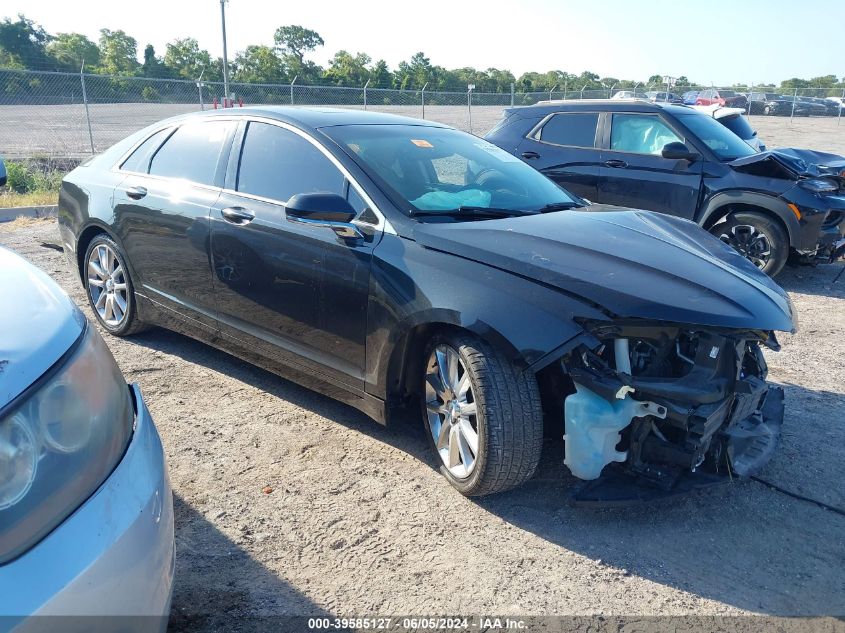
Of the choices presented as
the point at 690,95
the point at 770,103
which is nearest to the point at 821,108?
the point at 770,103

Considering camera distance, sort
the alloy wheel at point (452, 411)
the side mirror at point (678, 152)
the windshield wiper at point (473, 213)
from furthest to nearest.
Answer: the side mirror at point (678, 152) < the windshield wiper at point (473, 213) < the alloy wheel at point (452, 411)

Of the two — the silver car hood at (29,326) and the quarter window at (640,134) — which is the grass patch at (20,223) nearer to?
the quarter window at (640,134)

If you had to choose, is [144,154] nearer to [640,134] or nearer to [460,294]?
[460,294]

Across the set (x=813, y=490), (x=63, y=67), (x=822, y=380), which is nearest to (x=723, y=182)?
(x=822, y=380)

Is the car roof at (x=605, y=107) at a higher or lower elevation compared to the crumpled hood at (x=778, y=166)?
higher

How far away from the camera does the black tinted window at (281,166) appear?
3.73 meters

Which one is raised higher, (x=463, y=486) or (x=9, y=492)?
(x=9, y=492)

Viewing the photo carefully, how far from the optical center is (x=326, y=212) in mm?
3338

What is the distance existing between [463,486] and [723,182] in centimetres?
536

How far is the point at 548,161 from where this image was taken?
823 cm

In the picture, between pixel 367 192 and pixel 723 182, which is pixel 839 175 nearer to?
pixel 723 182

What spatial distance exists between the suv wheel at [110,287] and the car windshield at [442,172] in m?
1.99

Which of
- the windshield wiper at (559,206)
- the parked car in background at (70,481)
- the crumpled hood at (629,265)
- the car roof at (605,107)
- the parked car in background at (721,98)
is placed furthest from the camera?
the parked car in background at (721,98)

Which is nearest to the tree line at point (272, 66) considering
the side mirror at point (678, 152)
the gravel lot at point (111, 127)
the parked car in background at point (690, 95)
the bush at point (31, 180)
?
the parked car in background at point (690, 95)
